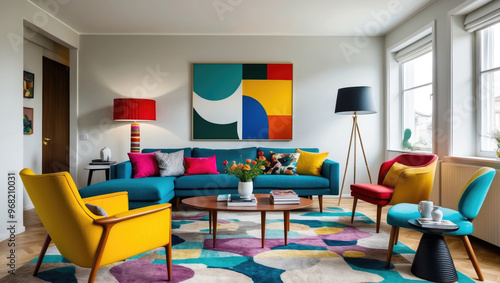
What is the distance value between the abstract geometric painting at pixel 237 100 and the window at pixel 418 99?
6.02 ft

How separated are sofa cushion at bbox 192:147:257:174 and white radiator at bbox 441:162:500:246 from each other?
2569 mm

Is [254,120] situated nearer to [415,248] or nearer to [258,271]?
[415,248]

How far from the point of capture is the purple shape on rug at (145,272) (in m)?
2.36

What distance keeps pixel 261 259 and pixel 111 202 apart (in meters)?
1.29

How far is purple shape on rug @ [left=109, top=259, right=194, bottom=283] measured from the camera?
7.74 ft

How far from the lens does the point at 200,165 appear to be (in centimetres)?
479

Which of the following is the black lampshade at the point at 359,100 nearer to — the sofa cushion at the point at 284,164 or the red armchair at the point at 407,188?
the sofa cushion at the point at 284,164

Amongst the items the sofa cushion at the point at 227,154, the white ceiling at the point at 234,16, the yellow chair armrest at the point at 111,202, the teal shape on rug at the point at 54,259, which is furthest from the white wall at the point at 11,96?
the sofa cushion at the point at 227,154

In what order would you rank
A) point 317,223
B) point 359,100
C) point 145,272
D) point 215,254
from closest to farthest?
1. point 145,272
2. point 215,254
3. point 317,223
4. point 359,100

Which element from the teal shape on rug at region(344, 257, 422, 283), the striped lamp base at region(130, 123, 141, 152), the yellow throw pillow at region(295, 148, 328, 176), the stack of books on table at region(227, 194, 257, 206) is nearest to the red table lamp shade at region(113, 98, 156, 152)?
the striped lamp base at region(130, 123, 141, 152)

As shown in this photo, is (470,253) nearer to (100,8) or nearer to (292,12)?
(292,12)

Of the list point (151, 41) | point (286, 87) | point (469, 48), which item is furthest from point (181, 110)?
point (469, 48)

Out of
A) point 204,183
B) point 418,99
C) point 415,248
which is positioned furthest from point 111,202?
point 418,99

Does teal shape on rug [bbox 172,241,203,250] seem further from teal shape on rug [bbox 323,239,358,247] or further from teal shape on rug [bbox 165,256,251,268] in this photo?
teal shape on rug [bbox 323,239,358,247]
